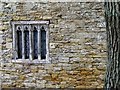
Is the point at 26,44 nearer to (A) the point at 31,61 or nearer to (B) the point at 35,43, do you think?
(B) the point at 35,43

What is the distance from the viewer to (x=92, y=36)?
573 centimetres

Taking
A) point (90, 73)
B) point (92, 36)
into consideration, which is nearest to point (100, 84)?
point (90, 73)

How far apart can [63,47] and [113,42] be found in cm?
239

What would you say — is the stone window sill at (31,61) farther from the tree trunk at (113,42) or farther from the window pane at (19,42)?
the tree trunk at (113,42)

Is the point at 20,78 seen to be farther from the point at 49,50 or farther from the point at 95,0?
the point at 95,0

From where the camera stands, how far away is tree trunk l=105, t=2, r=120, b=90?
342 cm

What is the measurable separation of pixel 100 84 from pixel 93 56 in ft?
1.60

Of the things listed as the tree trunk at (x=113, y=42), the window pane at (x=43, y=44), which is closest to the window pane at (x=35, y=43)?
the window pane at (x=43, y=44)

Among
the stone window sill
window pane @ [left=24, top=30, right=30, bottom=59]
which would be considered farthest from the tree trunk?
window pane @ [left=24, top=30, right=30, bottom=59]

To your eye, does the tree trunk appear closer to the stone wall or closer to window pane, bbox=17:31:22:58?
the stone wall

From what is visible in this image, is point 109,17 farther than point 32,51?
No

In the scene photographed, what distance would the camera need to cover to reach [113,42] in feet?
11.3

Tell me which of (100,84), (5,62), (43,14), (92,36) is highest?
(43,14)

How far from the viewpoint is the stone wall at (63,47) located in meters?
5.69
